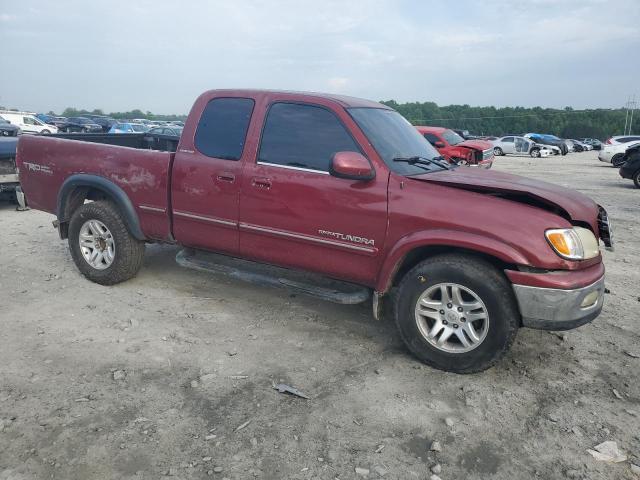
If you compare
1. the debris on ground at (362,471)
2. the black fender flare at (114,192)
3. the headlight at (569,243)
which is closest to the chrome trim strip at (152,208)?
the black fender flare at (114,192)

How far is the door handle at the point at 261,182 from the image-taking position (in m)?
4.04

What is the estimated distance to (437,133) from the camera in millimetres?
15820

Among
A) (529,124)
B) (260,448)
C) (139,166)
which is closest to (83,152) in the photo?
(139,166)

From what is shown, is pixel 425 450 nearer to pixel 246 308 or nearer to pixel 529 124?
pixel 246 308

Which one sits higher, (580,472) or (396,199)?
(396,199)

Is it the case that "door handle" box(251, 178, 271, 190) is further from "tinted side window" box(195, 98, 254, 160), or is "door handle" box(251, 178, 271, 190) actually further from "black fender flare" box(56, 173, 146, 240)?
"black fender flare" box(56, 173, 146, 240)

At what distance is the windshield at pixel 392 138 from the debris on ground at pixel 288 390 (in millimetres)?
1710

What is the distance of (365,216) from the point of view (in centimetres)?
368

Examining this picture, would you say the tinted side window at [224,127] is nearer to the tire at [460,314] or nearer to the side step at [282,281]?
the side step at [282,281]

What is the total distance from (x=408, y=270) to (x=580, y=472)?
1700mm

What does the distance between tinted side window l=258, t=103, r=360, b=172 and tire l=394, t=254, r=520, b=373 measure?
3.59 ft

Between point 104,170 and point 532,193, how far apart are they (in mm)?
3845

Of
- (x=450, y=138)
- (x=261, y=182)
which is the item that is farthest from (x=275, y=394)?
(x=450, y=138)

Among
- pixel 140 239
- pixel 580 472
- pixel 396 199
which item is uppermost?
pixel 396 199
